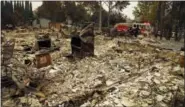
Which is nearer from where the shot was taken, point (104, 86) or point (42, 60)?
point (104, 86)

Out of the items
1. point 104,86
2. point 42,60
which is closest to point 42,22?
point 42,60

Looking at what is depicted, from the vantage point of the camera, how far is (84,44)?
36.9ft

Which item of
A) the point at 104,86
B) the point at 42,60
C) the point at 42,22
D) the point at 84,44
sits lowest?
the point at 104,86

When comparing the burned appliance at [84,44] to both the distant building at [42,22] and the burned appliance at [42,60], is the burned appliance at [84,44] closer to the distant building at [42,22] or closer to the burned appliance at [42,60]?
the burned appliance at [42,60]

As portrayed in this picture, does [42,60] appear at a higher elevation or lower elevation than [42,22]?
lower

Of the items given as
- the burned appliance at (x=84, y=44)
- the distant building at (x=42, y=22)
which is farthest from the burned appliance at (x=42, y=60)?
the distant building at (x=42, y=22)

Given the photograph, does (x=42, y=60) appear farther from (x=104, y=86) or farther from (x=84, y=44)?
(x=104, y=86)

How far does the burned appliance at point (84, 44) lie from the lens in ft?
36.8

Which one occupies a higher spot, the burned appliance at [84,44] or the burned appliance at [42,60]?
the burned appliance at [84,44]

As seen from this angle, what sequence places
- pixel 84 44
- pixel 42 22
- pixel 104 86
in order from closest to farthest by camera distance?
pixel 104 86
pixel 84 44
pixel 42 22

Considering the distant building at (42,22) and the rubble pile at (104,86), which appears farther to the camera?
the distant building at (42,22)

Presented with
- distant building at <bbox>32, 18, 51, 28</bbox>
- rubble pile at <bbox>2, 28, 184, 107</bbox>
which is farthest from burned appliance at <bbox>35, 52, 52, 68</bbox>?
distant building at <bbox>32, 18, 51, 28</bbox>

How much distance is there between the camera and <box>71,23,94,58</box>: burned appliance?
1120 centimetres

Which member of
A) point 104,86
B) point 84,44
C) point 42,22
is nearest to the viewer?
point 104,86
